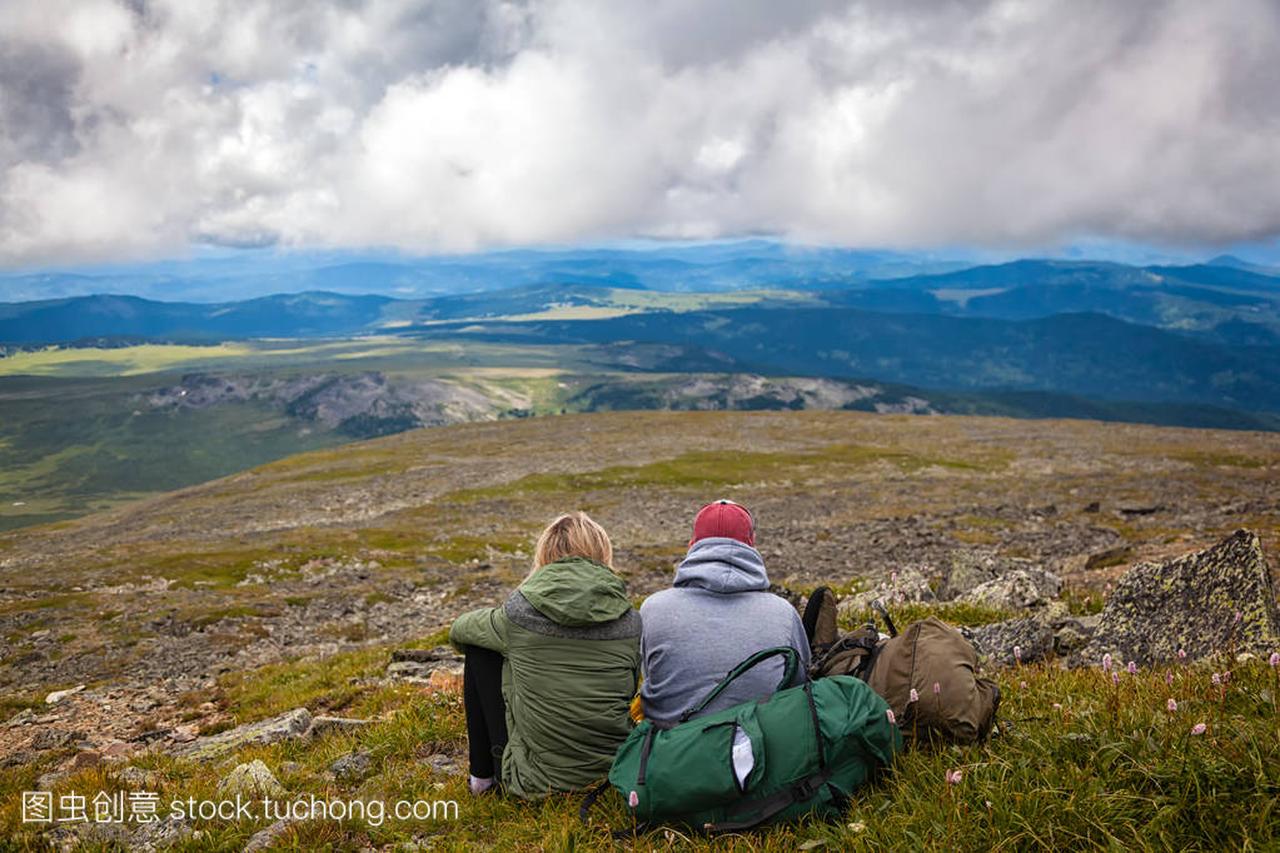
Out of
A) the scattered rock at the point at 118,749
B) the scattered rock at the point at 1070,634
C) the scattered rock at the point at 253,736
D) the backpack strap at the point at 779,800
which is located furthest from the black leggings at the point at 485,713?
the scattered rock at the point at 1070,634

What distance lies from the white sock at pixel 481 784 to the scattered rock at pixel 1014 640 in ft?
24.7

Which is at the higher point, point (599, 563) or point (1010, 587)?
point (599, 563)

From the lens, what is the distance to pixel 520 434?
12912 centimetres

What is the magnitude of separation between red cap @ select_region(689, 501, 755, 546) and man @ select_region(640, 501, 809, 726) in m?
0.01

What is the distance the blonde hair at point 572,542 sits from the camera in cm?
775

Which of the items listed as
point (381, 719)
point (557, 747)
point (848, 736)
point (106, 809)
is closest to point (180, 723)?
point (381, 719)

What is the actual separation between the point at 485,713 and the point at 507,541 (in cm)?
4079

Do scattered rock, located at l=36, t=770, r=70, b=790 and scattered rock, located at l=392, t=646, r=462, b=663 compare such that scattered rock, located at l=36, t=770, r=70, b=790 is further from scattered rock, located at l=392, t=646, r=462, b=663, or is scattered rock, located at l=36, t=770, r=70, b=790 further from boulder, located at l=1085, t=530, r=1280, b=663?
boulder, located at l=1085, t=530, r=1280, b=663

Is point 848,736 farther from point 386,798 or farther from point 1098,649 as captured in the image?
point 1098,649

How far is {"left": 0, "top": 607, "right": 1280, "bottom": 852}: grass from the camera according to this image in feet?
15.2

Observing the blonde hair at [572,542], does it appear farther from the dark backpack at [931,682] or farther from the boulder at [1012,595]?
the boulder at [1012,595]

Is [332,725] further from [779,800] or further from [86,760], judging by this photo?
[779,800]

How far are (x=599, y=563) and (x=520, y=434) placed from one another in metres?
123

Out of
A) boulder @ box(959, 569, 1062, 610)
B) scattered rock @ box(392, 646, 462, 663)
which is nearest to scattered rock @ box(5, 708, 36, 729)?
scattered rock @ box(392, 646, 462, 663)
